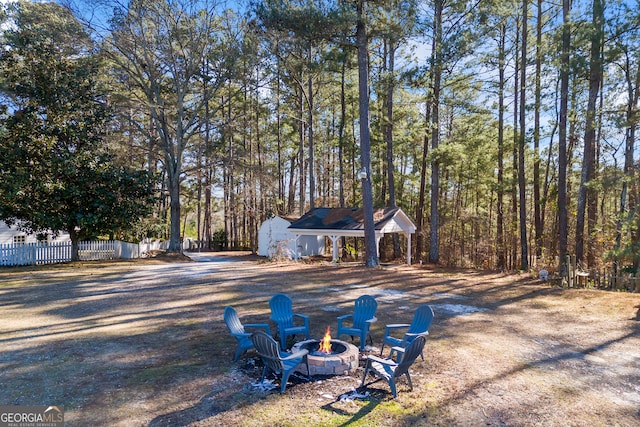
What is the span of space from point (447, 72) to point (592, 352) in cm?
1366

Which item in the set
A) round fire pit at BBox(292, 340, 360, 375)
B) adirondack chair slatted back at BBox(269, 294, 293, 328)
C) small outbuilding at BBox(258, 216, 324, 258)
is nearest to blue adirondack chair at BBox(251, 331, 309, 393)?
round fire pit at BBox(292, 340, 360, 375)

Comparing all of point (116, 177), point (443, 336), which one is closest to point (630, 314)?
point (443, 336)

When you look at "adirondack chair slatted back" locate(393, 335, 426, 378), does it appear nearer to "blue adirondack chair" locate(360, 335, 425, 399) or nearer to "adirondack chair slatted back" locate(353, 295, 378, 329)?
"blue adirondack chair" locate(360, 335, 425, 399)

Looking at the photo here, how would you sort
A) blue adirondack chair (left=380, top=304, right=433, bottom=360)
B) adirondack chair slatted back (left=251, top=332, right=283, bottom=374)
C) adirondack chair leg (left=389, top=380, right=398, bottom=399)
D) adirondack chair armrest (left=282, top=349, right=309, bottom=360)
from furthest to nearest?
1. blue adirondack chair (left=380, top=304, right=433, bottom=360)
2. adirondack chair armrest (left=282, top=349, right=309, bottom=360)
3. adirondack chair slatted back (left=251, top=332, right=283, bottom=374)
4. adirondack chair leg (left=389, top=380, right=398, bottom=399)

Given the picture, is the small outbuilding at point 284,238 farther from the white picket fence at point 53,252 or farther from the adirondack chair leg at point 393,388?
the adirondack chair leg at point 393,388

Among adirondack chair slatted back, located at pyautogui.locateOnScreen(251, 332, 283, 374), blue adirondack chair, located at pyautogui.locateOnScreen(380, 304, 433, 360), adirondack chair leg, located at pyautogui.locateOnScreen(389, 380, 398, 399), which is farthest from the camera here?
blue adirondack chair, located at pyautogui.locateOnScreen(380, 304, 433, 360)

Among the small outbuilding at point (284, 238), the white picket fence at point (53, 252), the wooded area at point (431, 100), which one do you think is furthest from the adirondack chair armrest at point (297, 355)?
the small outbuilding at point (284, 238)

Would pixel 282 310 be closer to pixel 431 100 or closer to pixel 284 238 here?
pixel 431 100

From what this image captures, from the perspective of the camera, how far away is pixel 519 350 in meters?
5.92

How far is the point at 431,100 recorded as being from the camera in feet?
54.4

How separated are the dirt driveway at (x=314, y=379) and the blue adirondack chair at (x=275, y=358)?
206 millimetres

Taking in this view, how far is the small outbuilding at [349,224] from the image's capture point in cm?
1753

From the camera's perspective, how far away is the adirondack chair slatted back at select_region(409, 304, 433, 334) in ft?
18.5

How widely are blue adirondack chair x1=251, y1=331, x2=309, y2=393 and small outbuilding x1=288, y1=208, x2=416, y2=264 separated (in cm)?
1238
